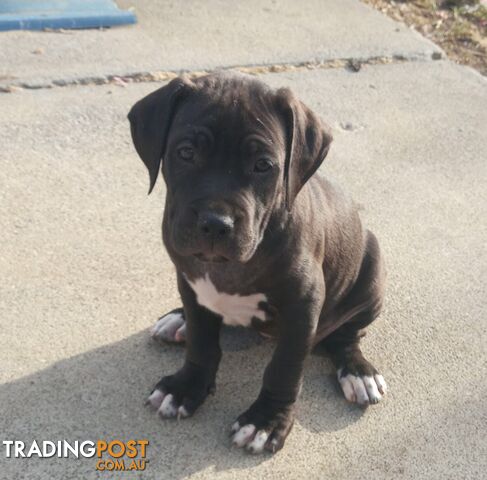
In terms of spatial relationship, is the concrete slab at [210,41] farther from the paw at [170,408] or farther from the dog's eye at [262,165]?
the dog's eye at [262,165]

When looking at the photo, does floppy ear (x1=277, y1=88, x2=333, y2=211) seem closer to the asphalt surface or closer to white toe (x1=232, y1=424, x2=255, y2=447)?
white toe (x1=232, y1=424, x2=255, y2=447)

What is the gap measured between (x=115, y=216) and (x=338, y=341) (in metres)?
1.69

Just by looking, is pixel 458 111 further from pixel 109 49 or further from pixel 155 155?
pixel 155 155

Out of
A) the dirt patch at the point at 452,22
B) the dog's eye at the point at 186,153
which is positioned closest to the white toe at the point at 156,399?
the dog's eye at the point at 186,153

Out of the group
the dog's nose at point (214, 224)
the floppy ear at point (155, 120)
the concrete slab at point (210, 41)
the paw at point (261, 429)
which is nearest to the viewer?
the dog's nose at point (214, 224)

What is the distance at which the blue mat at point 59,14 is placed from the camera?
6.86m

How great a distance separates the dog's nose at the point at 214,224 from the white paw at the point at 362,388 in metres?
1.23

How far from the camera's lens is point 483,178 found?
5.79 metres

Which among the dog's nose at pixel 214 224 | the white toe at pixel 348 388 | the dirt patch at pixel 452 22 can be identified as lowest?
the dirt patch at pixel 452 22

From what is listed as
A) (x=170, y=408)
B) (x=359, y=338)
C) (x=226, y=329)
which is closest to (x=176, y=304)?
(x=226, y=329)

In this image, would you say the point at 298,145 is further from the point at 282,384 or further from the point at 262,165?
the point at 282,384

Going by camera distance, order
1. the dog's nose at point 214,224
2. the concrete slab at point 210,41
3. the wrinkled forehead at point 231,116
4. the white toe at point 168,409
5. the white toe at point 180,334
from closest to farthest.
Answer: the dog's nose at point 214,224, the wrinkled forehead at point 231,116, the white toe at point 168,409, the white toe at point 180,334, the concrete slab at point 210,41

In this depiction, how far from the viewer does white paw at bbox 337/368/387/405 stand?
12.1ft

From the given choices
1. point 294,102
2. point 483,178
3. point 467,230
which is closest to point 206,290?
point 294,102
